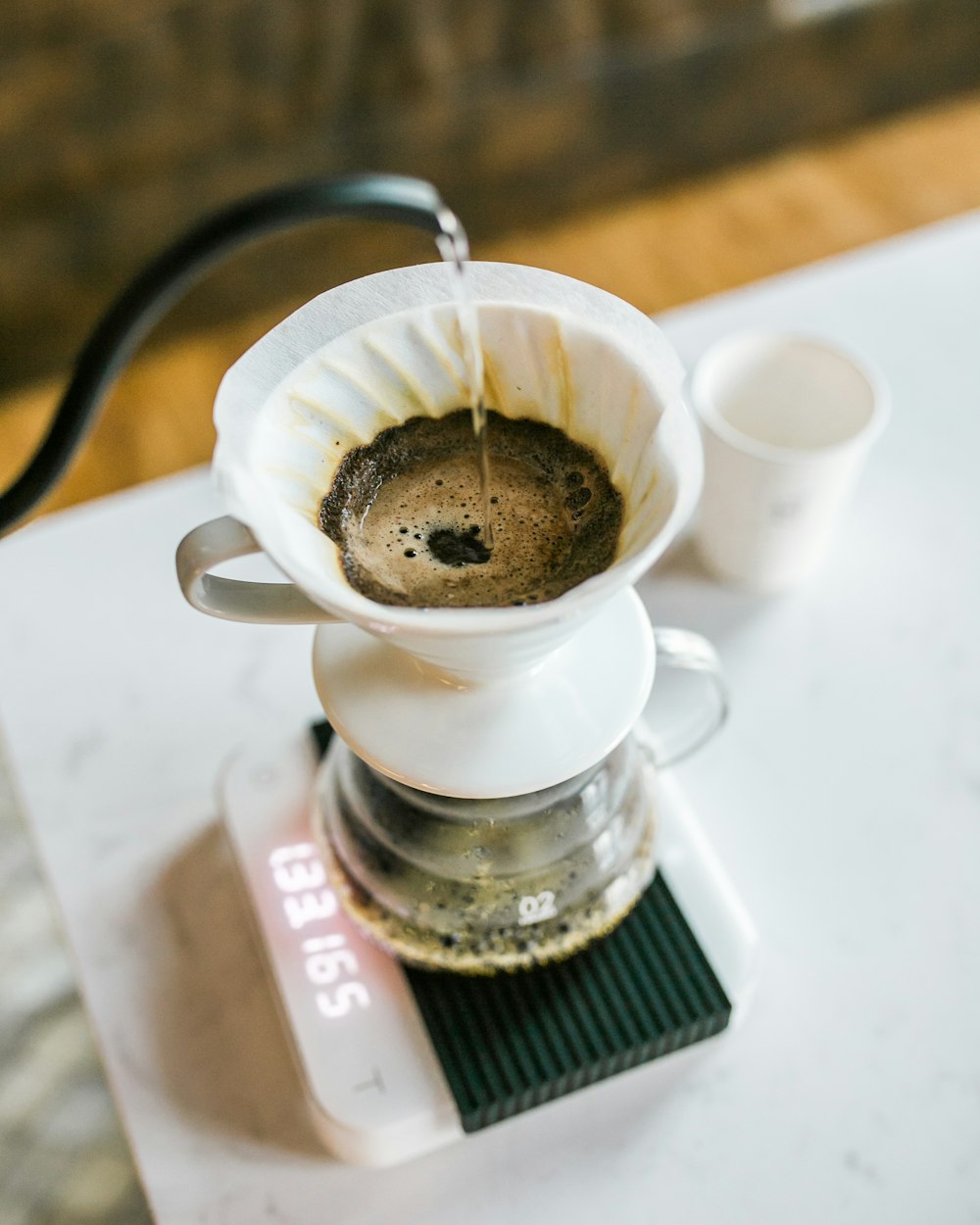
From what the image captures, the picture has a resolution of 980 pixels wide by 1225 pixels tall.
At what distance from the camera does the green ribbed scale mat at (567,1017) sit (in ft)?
1.83

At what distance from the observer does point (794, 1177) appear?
1.90 feet

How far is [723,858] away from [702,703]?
10 centimetres

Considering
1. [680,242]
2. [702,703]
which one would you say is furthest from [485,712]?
[680,242]

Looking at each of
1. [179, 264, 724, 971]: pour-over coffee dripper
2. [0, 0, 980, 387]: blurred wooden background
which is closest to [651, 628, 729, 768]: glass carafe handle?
[179, 264, 724, 971]: pour-over coffee dripper

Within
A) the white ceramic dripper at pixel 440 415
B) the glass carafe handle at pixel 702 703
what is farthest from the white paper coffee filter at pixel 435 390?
the glass carafe handle at pixel 702 703

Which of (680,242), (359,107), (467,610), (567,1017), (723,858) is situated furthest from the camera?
(680,242)

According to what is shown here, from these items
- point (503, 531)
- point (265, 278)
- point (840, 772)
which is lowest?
Answer: point (265, 278)

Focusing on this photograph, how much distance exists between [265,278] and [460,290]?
1.07 meters

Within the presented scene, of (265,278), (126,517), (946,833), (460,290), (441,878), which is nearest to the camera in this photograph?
(460,290)

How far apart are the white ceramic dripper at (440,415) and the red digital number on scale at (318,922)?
16cm

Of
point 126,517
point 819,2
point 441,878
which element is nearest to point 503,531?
point 441,878

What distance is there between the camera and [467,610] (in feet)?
1.31

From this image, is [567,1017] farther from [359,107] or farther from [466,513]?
[359,107]

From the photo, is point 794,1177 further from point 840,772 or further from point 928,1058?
point 840,772
